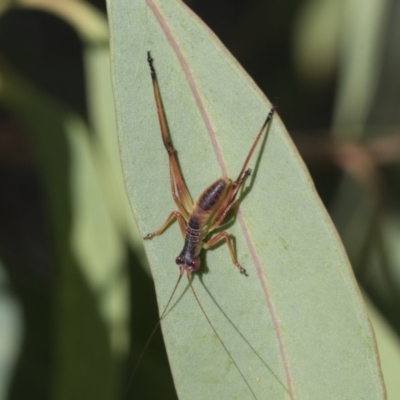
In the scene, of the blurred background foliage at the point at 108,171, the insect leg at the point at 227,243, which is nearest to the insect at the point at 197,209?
the insect leg at the point at 227,243

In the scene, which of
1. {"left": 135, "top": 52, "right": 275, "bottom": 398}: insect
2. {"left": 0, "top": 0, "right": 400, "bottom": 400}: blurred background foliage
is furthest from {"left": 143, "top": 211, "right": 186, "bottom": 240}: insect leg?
{"left": 0, "top": 0, "right": 400, "bottom": 400}: blurred background foliage

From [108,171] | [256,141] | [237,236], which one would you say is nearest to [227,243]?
[237,236]

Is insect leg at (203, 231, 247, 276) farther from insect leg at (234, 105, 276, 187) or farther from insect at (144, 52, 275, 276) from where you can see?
insect leg at (234, 105, 276, 187)

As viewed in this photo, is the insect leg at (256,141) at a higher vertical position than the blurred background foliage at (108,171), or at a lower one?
higher

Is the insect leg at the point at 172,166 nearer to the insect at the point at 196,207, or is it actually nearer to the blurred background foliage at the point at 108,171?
the insect at the point at 196,207

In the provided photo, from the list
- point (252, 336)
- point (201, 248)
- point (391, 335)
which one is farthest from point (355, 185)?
point (252, 336)

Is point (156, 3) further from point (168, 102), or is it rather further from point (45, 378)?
point (45, 378)
